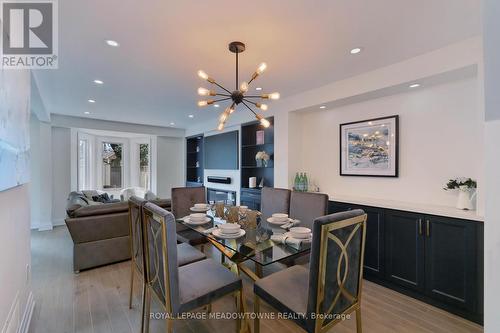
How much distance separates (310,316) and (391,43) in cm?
247

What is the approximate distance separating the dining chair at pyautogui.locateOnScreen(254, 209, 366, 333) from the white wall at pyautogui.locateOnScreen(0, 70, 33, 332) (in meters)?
1.59

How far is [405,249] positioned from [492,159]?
2.34 m

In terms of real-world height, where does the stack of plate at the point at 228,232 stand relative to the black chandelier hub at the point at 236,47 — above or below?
below

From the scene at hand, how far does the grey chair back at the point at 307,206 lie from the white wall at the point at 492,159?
1814 millimetres

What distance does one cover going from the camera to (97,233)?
3.14 metres

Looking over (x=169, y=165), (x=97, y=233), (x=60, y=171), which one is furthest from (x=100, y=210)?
(x=169, y=165)

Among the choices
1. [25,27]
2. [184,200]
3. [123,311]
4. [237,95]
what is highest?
[25,27]

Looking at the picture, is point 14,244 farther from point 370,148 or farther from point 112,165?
point 112,165

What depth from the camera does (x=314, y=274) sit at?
1.39 meters

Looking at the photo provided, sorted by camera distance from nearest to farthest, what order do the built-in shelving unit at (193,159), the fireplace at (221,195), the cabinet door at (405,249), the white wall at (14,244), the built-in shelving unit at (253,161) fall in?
the white wall at (14,244)
the cabinet door at (405,249)
the built-in shelving unit at (253,161)
the fireplace at (221,195)
the built-in shelving unit at (193,159)

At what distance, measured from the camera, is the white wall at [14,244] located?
1.38m

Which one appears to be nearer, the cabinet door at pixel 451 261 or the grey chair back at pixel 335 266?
the grey chair back at pixel 335 266

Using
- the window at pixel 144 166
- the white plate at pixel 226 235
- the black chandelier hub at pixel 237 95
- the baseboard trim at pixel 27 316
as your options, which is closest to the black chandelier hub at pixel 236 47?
the black chandelier hub at pixel 237 95

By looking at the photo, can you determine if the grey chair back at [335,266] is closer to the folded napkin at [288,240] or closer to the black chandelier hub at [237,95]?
the folded napkin at [288,240]
